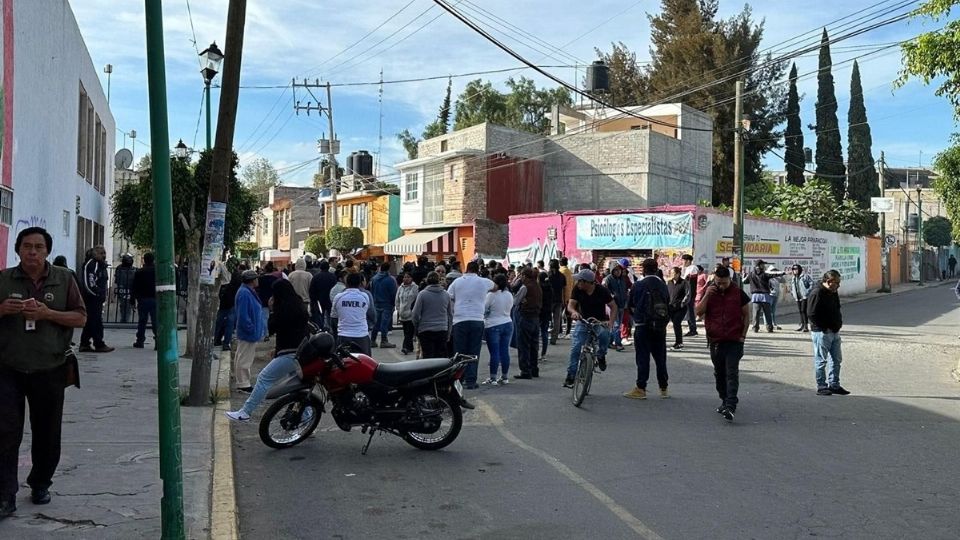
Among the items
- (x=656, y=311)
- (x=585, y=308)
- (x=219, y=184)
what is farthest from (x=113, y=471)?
(x=656, y=311)

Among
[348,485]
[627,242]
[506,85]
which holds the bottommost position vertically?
[348,485]

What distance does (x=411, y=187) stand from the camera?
42875 mm

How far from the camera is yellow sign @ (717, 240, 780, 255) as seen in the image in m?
26.7

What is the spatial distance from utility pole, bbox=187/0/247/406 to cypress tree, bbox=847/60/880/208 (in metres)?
49.2

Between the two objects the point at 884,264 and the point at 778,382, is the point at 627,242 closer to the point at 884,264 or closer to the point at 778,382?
the point at 778,382

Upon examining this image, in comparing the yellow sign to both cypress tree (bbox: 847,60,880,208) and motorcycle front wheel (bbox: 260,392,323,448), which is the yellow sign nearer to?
motorcycle front wheel (bbox: 260,392,323,448)

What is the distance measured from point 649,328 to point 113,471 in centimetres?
677

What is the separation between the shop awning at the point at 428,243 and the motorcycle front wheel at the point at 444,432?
1258 inches

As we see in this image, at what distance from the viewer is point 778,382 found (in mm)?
12828

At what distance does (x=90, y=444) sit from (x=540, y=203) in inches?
1401

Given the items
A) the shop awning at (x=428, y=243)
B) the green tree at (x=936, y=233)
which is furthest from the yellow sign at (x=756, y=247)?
the green tree at (x=936, y=233)

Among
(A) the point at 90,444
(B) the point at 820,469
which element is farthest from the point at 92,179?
(B) the point at 820,469

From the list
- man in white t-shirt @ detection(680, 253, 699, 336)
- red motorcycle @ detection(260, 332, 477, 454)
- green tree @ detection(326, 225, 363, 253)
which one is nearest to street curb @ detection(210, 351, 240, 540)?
red motorcycle @ detection(260, 332, 477, 454)

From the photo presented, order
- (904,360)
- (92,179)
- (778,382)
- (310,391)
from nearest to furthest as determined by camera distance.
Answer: (310,391) → (778,382) → (904,360) → (92,179)
